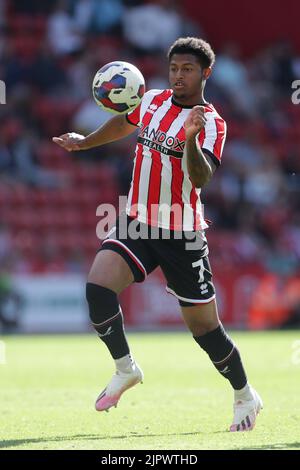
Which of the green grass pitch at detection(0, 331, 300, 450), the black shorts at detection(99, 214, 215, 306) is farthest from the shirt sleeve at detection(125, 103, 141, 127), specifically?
the green grass pitch at detection(0, 331, 300, 450)

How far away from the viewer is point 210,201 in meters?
18.1

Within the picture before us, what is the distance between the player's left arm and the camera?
5938 mm

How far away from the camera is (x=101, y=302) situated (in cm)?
642

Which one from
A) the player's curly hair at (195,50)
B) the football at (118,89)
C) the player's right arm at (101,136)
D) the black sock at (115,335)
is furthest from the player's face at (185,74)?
the black sock at (115,335)

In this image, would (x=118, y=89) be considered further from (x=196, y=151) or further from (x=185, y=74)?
(x=196, y=151)

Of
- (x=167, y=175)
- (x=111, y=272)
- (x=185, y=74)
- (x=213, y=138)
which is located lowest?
(x=111, y=272)

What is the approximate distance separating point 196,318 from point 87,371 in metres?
4.03

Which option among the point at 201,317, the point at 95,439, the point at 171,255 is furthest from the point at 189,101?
the point at 95,439

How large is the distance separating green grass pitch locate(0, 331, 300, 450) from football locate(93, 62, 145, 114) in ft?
6.41

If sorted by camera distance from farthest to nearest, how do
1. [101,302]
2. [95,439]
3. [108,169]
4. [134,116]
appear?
[108,169] < [134,116] < [101,302] < [95,439]

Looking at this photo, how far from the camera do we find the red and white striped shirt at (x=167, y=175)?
21.4ft

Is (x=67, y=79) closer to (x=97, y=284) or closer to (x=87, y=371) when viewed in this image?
(x=87, y=371)

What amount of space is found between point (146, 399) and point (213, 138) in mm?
2460
